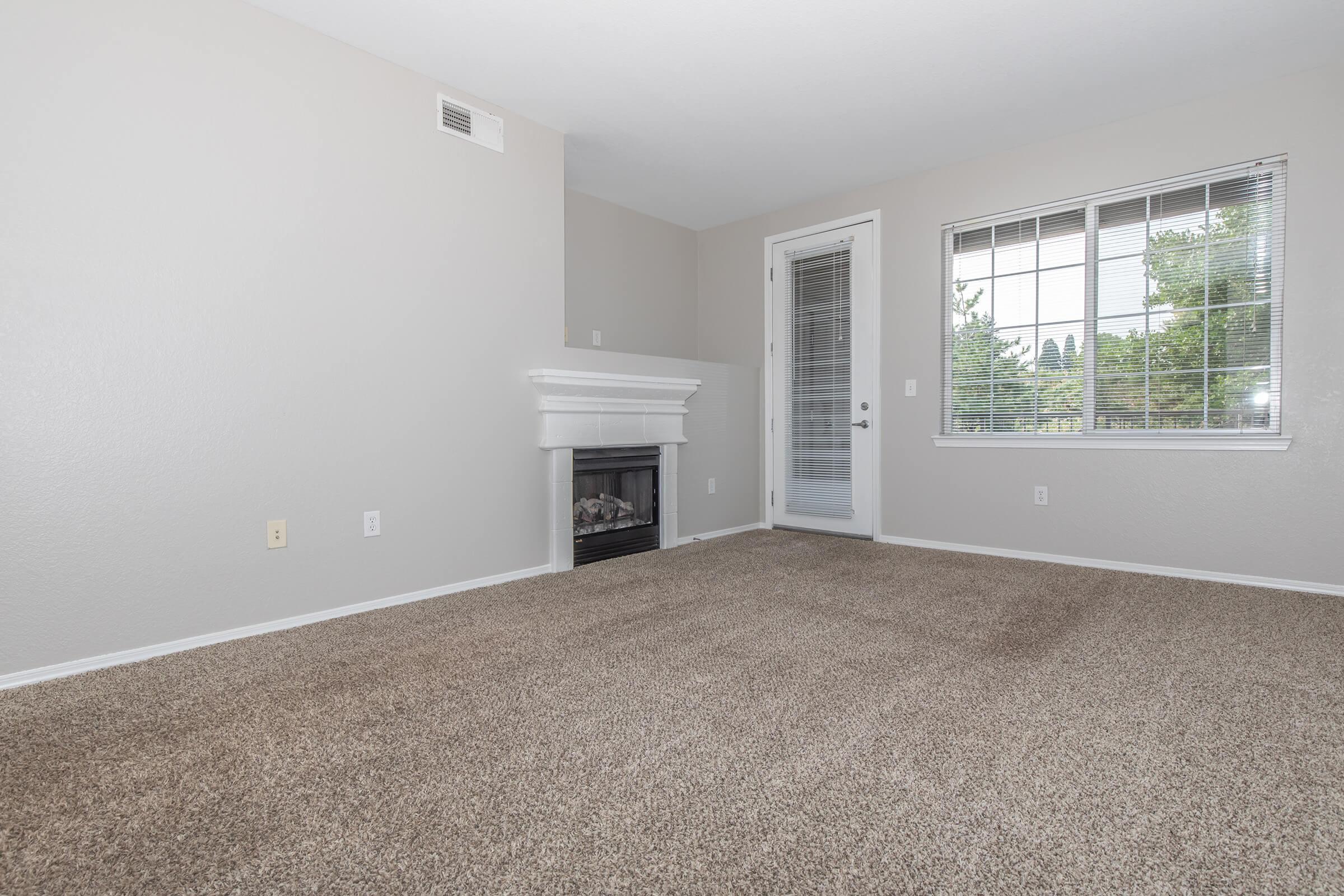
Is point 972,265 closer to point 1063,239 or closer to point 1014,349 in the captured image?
point 1063,239

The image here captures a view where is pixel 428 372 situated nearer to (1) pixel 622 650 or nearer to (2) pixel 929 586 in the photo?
(1) pixel 622 650

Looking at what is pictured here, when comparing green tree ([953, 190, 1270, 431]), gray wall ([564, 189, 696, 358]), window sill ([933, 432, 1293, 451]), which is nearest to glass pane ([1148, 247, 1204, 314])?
green tree ([953, 190, 1270, 431])

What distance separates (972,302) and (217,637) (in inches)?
169

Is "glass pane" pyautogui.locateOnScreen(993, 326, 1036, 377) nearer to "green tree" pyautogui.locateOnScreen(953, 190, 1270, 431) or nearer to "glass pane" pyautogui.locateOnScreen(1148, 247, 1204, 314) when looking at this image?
"green tree" pyautogui.locateOnScreen(953, 190, 1270, 431)

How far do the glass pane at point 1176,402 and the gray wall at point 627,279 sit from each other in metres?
3.20

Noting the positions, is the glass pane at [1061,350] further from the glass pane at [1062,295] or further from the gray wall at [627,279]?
the gray wall at [627,279]

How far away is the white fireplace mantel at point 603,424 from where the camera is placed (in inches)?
141

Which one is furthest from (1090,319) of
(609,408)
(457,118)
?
(457,118)

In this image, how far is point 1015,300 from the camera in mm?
3922

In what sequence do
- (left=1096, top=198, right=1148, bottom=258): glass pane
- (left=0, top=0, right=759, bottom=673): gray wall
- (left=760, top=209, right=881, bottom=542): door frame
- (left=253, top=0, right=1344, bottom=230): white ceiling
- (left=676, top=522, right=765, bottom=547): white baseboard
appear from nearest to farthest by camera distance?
(left=0, top=0, right=759, bottom=673): gray wall → (left=253, top=0, right=1344, bottom=230): white ceiling → (left=1096, top=198, right=1148, bottom=258): glass pane → (left=760, top=209, right=881, bottom=542): door frame → (left=676, top=522, right=765, bottom=547): white baseboard

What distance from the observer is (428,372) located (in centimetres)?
307

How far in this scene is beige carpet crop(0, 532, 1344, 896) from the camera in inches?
45.4

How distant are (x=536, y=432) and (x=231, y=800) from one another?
2.35m

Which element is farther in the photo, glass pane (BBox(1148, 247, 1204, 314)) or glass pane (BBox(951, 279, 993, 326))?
glass pane (BBox(951, 279, 993, 326))
